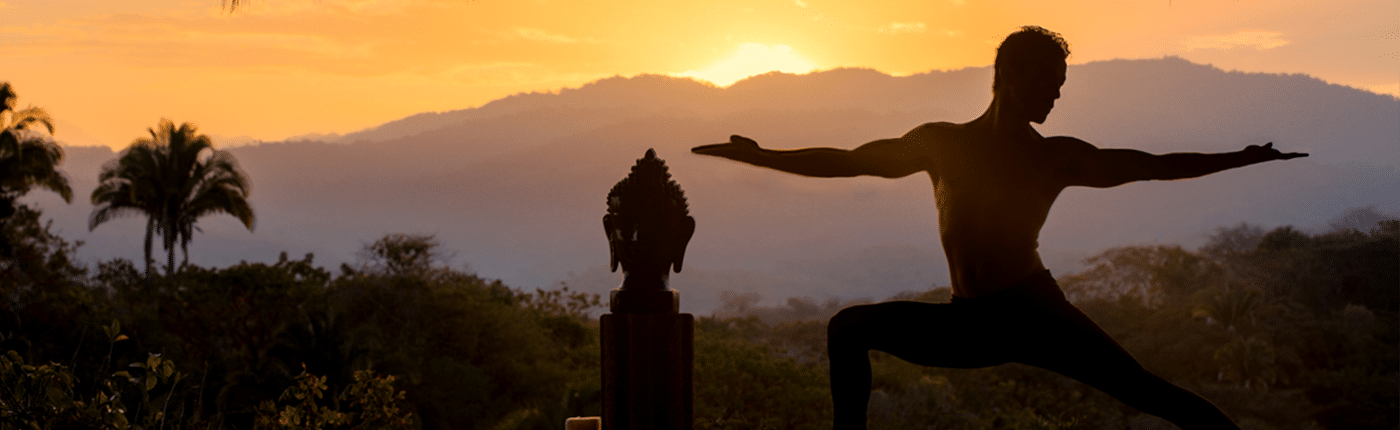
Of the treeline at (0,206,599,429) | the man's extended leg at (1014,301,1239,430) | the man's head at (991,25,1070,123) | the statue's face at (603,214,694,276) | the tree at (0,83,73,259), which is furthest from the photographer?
the tree at (0,83,73,259)

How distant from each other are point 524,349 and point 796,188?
14708cm

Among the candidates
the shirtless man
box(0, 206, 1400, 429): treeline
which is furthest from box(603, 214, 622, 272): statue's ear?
box(0, 206, 1400, 429): treeline

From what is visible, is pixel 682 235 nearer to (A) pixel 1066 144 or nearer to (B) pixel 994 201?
(B) pixel 994 201

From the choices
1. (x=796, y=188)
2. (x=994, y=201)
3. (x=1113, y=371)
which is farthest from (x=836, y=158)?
(x=796, y=188)

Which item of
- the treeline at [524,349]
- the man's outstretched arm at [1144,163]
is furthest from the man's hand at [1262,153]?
the treeline at [524,349]

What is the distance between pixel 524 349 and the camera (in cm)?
2623

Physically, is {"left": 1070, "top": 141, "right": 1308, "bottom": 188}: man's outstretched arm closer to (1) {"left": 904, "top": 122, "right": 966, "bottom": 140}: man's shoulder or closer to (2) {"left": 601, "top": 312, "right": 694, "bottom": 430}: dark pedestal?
(1) {"left": 904, "top": 122, "right": 966, "bottom": 140}: man's shoulder

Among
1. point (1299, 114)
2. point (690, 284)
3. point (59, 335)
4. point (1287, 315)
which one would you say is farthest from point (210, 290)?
point (1299, 114)

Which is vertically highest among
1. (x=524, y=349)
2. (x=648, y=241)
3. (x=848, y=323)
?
(x=648, y=241)

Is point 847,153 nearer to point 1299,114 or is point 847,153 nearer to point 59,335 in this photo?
point 59,335

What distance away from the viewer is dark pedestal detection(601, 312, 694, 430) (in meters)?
3.14

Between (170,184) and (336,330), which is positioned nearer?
(336,330)

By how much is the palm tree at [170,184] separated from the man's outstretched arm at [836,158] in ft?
153

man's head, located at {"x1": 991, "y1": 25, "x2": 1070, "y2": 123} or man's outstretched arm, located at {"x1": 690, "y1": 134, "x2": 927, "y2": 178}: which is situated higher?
man's head, located at {"x1": 991, "y1": 25, "x2": 1070, "y2": 123}
